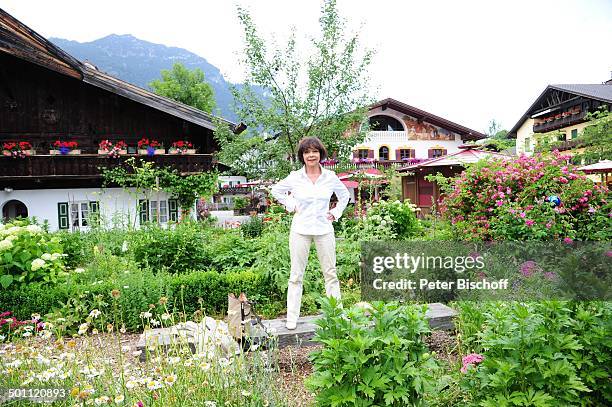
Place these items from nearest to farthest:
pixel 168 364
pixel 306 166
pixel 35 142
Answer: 1. pixel 168 364
2. pixel 306 166
3. pixel 35 142

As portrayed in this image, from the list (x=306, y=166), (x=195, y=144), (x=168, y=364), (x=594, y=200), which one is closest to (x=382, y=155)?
(x=195, y=144)

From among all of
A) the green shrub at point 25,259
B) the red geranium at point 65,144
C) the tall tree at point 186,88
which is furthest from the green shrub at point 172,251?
the tall tree at point 186,88

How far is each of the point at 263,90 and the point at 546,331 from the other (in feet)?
39.4

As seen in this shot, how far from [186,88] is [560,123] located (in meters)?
29.6

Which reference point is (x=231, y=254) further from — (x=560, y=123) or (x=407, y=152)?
(x=560, y=123)

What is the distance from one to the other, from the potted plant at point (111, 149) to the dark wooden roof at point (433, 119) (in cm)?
1764

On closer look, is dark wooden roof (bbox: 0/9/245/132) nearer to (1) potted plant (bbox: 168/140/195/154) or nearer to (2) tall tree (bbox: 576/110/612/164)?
(1) potted plant (bbox: 168/140/195/154)

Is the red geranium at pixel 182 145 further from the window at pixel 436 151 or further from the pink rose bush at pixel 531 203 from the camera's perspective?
the window at pixel 436 151

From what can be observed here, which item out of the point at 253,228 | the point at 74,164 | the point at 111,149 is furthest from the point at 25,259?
the point at 111,149

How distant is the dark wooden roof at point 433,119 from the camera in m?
28.1

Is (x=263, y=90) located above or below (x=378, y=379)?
above

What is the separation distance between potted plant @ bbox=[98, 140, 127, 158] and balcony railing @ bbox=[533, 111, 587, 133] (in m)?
28.0

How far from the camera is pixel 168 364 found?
2910 mm

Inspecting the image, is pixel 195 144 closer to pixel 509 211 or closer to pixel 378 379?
pixel 509 211
